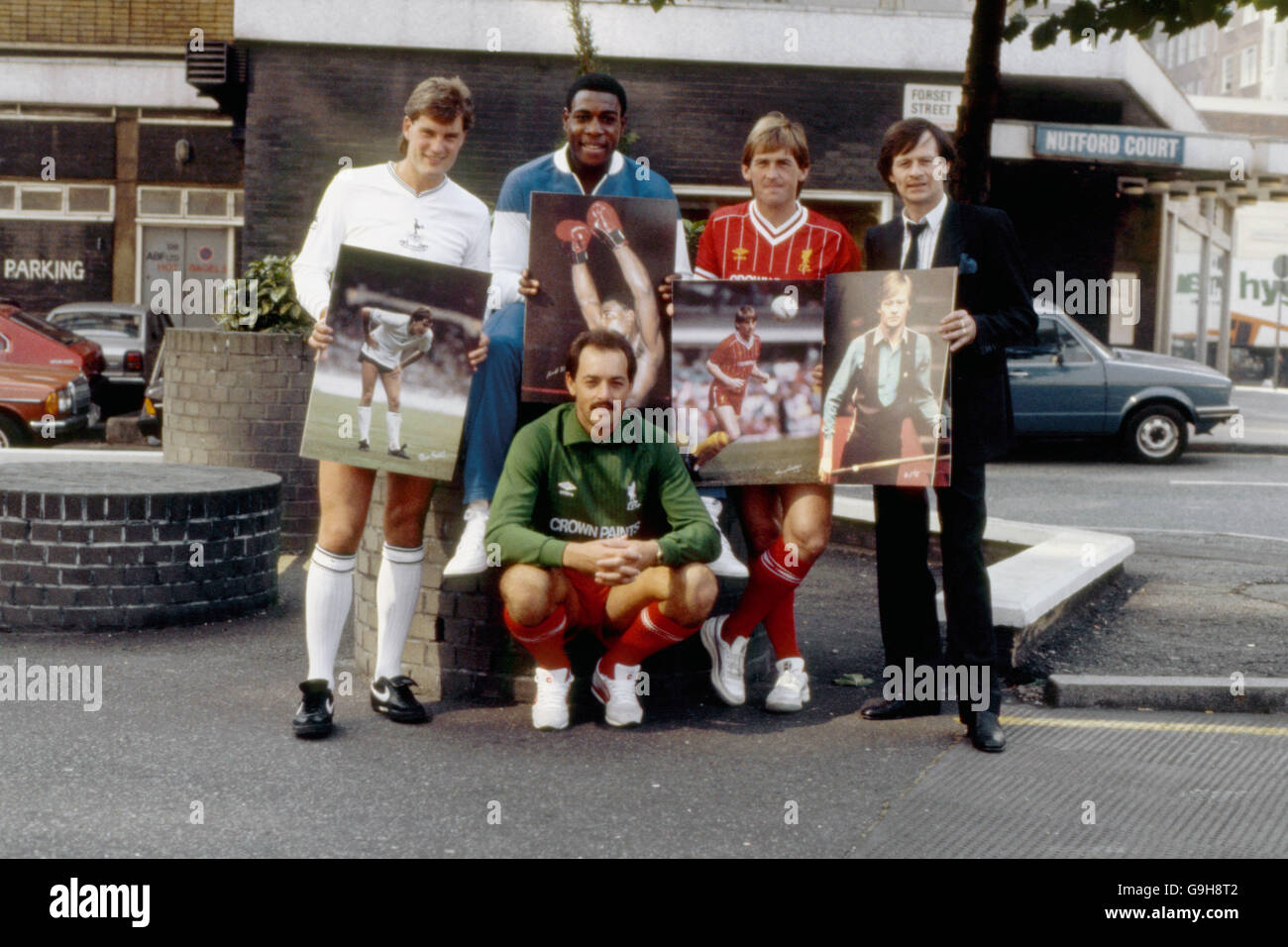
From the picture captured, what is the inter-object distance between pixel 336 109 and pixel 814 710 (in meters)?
15.1

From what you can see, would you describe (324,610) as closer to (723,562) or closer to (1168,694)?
(723,562)

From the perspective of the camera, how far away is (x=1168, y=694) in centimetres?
560

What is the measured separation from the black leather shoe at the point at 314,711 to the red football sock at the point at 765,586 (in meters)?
1.43

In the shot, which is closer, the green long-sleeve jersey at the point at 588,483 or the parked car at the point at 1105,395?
the green long-sleeve jersey at the point at 588,483

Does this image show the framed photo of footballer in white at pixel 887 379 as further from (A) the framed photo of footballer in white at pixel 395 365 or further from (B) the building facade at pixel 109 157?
(B) the building facade at pixel 109 157

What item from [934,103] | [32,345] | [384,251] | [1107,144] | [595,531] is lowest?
[595,531]

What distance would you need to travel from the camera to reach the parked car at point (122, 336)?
60.5 feet

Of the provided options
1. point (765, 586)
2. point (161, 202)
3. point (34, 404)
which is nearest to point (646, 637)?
point (765, 586)

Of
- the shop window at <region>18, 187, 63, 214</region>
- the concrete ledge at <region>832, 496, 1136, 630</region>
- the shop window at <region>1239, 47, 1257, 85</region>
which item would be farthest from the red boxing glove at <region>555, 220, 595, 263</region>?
the shop window at <region>1239, 47, 1257, 85</region>

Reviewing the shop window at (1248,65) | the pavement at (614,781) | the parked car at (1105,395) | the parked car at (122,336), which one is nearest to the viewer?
the pavement at (614,781)

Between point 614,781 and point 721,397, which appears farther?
point 721,397

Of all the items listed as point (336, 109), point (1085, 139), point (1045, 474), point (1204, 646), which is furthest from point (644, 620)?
point (1085, 139)

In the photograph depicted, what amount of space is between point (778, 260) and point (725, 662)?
4.76 feet

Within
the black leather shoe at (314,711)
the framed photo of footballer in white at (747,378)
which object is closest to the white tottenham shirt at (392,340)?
the framed photo of footballer in white at (747,378)
